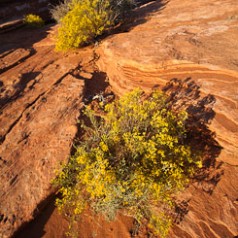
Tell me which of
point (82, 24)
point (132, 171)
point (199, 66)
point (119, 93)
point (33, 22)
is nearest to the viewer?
point (132, 171)

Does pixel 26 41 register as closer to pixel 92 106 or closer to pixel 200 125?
pixel 92 106

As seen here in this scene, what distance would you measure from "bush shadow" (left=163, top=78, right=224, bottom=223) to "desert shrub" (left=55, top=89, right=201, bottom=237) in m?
0.21

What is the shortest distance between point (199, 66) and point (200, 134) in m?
1.64

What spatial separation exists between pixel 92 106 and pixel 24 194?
2310mm

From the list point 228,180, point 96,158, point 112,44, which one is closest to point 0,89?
point 112,44

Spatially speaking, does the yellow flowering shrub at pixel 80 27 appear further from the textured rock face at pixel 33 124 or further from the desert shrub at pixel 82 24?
the textured rock face at pixel 33 124

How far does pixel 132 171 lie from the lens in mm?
3682

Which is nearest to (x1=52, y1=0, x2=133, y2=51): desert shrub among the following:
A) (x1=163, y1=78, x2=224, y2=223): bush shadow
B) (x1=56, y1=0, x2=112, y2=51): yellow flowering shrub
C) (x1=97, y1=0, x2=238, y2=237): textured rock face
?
(x1=56, y1=0, x2=112, y2=51): yellow flowering shrub

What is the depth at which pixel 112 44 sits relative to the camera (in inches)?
260

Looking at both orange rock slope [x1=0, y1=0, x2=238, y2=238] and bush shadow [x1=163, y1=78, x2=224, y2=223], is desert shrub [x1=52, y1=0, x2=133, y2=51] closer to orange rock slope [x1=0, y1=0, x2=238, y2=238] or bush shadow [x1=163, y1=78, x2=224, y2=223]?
orange rock slope [x1=0, y1=0, x2=238, y2=238]

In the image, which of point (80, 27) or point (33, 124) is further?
point (80, 27)

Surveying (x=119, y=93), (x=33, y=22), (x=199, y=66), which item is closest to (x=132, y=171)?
(x=119, y=93)

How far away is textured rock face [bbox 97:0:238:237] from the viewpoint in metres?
3.78

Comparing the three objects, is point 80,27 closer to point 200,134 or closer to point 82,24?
point 82,24
